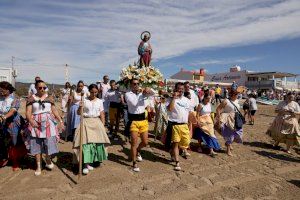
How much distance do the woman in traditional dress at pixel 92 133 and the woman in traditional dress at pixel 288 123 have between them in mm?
5815

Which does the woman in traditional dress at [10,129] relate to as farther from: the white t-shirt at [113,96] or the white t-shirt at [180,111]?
the white t-shirt at [113,96]

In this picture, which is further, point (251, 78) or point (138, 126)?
point (251, 78)

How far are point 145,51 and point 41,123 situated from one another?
3.97 m

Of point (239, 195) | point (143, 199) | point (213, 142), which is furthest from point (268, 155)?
point (143, 199)

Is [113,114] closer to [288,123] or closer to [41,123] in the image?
[41,123]

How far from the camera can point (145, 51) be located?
937 cm

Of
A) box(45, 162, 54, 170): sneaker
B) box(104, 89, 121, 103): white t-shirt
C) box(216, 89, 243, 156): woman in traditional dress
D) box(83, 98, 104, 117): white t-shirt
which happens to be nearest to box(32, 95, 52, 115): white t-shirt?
box(83, 98, 104, 117): white t-shirt

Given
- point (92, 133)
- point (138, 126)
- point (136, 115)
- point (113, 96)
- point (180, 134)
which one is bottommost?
point (180, 134)

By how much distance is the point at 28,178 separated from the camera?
6.40 m

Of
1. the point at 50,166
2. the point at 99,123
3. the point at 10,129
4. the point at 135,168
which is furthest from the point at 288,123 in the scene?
the point at 10,129

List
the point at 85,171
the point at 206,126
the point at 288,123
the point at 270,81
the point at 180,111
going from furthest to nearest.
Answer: the point at 270,81 → the point at 288,123 → the point at 206,126 → the point at 180,111 → the point at 85,171

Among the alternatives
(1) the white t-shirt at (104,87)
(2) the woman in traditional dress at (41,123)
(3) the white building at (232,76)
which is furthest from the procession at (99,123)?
(3) the white building at (232,76)

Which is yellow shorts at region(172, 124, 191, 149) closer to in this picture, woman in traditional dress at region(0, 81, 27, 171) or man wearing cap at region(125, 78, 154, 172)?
man wearing cap at region(125, 78, 154, 172)

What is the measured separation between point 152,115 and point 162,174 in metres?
6.75
